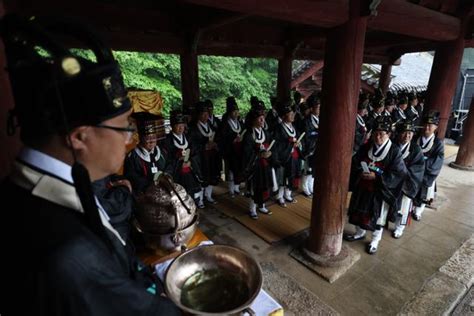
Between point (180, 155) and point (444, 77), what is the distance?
227 inches

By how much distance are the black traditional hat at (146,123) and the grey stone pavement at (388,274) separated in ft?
7.46

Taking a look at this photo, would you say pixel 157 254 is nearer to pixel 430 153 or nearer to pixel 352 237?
pixel 352 237

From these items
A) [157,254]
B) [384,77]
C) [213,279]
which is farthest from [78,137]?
[384,77]

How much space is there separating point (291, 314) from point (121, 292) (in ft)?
9.73

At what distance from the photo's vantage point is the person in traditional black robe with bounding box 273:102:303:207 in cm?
596

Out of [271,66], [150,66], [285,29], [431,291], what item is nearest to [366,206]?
[431,291]

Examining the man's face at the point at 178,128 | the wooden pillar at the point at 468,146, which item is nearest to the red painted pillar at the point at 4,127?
the man's face at the point at 178,128

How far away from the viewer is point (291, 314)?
10.9 feet

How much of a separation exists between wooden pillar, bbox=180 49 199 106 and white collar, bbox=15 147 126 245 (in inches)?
251

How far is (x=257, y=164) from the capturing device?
562 centimetres

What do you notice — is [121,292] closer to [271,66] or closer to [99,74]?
[99,74]

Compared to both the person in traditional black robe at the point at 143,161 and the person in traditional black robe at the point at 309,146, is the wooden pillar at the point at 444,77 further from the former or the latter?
the person in traditional black robe at the point at 143,161

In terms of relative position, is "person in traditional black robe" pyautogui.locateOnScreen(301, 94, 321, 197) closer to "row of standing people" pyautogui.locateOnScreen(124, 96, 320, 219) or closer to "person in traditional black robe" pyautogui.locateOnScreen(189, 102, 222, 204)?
"row of standing people" pyautogui.locateOnScreen(124, 96, 320, 219)

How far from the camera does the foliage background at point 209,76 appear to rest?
1480cm
